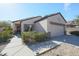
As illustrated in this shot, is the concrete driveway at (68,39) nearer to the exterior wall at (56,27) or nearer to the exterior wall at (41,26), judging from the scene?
the exterior wall at (56,27)

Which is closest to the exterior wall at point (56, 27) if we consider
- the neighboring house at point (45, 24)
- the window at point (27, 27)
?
the neighboring house at point (45, 24)

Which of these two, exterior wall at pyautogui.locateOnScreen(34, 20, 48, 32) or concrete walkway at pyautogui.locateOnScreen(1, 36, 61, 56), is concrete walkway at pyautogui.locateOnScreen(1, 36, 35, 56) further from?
exterior wall at pyautogui.locateOnScreen(34, 20, 48, 32)

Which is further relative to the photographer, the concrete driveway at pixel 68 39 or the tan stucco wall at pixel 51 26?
the concrete driveway at pixel 68 39

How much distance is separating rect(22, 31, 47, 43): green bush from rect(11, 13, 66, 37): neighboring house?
83mm

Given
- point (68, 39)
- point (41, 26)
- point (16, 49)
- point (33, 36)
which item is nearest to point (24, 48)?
point (16, 49)

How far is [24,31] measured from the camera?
2.91m

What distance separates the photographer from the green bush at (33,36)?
2.90m

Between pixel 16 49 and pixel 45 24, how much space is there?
0.83 metres

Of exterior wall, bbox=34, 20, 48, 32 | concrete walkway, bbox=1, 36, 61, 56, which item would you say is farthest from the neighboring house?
concrete walkway, bbox=1, 36, 61, 56

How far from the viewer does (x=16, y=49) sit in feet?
9.45

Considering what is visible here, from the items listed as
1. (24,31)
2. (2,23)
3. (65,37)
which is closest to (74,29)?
(65,37)

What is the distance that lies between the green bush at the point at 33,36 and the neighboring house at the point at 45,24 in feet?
0.27

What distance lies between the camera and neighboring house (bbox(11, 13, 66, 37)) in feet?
9.45

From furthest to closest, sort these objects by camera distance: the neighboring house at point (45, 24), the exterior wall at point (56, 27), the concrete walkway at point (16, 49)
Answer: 1. the exterior wall at point (56, 27)
2. the neighboring house at point (45, 24)
3. the concrete walkway at point (16, 49)
